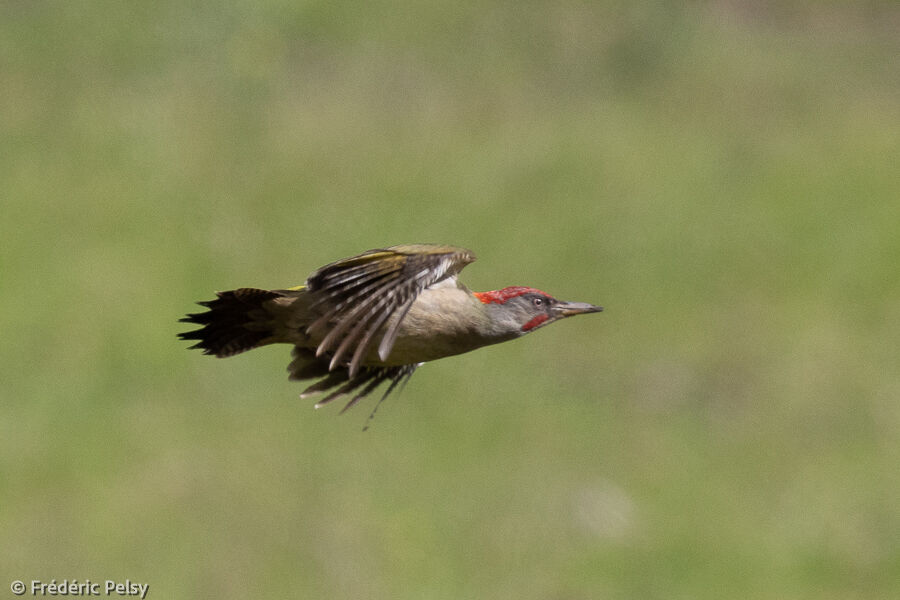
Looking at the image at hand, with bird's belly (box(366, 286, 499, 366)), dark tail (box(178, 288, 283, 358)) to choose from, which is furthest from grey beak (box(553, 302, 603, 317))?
dark tail (box(178, 288, 283, 358))

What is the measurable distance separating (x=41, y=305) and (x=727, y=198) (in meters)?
14.4

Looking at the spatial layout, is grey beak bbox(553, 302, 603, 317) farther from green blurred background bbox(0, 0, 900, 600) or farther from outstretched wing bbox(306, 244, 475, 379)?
green blurred background bbox(0, 0, 900, 600)

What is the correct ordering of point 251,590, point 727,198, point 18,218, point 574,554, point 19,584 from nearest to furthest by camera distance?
point 19,584, point 251,590, point 574,554, point 18,218, point 727,198

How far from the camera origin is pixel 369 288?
37.3 feet

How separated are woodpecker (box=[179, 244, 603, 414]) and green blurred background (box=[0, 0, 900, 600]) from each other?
60.3ft

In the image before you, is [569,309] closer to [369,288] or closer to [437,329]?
[437,329]

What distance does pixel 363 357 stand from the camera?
11.5 metres

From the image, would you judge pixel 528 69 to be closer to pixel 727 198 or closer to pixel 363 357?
pixel 727 198

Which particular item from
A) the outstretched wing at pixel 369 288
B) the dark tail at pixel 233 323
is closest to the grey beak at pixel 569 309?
the outstretched wing at pixel 369 288

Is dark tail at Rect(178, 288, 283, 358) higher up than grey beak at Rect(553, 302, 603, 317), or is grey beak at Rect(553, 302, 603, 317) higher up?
grey beak at Rect(553, 302, 603, 317)

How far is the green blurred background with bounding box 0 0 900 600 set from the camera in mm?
31875

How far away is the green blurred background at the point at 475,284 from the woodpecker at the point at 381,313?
18384 mm

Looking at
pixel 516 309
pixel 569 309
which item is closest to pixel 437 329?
pixel 516 309

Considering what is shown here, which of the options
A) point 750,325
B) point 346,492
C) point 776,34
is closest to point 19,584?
point 346,492
